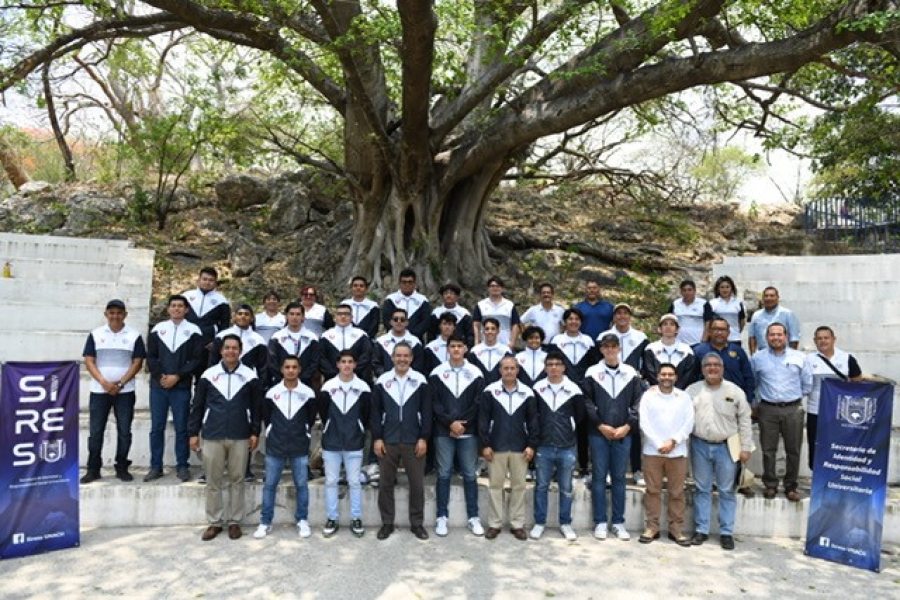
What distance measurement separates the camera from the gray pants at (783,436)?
21.5 feet

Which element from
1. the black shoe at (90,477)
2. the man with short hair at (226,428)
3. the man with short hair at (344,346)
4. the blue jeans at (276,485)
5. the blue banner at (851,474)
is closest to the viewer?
the blue banner at (851,474)

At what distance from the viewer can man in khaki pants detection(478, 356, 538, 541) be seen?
6.30 metres

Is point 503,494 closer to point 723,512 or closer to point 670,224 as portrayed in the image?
point 723,512

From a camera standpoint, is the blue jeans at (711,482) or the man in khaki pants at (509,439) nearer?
the blue jeans at (711,482)

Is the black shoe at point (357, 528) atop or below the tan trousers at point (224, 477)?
below

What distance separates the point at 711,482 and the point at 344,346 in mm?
3830

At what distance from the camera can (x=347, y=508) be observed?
6504 mm

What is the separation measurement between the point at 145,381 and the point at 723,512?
21.2 feet

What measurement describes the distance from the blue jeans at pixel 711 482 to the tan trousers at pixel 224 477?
13.8 ft

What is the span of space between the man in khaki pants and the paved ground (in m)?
0.26

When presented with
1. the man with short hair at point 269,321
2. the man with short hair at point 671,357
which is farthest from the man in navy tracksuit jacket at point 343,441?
the man with short hair at point 671,357

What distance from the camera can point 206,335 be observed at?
290 inches

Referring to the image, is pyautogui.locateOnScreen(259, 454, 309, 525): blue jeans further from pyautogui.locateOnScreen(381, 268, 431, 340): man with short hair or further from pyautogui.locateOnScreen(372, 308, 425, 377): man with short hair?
Answer: pyautogui.locateOnScreen(381, 268, 431, 340): man with short hair

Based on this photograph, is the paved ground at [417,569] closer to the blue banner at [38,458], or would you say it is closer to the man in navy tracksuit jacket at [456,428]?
the blue banner at [38,458]
